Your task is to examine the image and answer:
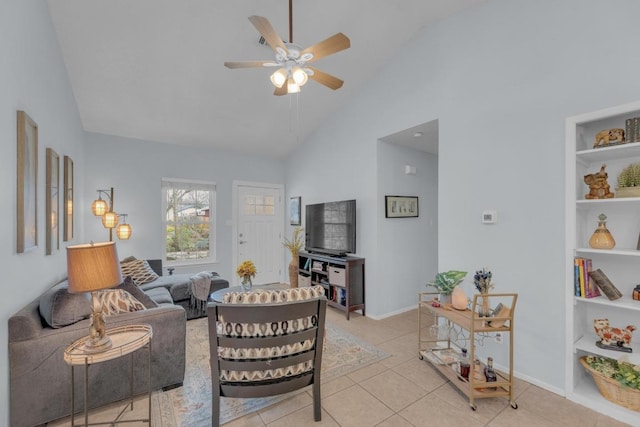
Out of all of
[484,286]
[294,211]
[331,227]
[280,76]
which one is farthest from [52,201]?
[484,286]

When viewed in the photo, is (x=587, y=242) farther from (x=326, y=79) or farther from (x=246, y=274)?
(x=246, y=274)

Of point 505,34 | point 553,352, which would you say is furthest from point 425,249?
point 505,34

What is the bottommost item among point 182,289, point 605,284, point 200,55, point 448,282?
point 182,289

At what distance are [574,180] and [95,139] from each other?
5747mm

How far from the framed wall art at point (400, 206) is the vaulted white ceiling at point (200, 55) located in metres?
1.70

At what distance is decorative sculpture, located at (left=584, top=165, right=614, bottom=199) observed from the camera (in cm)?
200

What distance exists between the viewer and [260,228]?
18.4 feet

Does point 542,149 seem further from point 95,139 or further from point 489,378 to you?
point 95,139

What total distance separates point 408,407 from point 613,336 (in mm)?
1525

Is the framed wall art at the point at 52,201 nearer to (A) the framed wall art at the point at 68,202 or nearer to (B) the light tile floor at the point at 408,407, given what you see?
(A) the framed wall art at the point at 68,202

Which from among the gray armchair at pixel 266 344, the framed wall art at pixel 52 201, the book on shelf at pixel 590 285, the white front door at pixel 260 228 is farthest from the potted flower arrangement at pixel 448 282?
the white front door at pixel 260 228

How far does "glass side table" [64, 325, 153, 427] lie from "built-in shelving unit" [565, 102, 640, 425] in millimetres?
2985

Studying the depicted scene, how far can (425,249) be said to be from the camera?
429cm

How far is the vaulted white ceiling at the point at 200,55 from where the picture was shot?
262 centimetres
